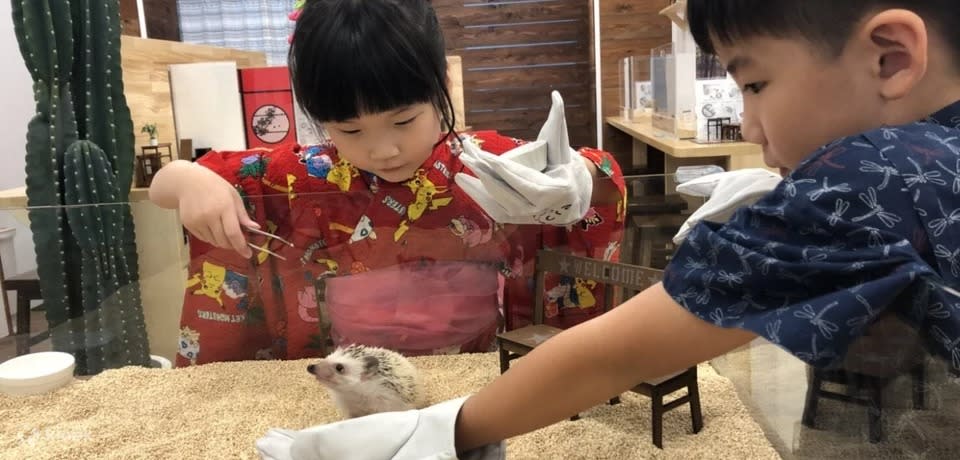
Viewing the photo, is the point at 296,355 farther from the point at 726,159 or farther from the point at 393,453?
the point at 726,159

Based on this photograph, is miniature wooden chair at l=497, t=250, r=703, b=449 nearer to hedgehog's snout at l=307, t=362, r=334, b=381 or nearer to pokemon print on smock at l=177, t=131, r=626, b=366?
pokemon print on smock at l=177, t=131, r=626, b=366

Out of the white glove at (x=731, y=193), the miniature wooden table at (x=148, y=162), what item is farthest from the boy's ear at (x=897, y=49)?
the miniature wooden table at (x=148, y=162)

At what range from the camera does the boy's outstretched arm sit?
0.48 meters

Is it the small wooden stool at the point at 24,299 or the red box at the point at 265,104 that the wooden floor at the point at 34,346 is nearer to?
the small wooden stool at the point at 24,299

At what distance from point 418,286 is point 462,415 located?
48 cm

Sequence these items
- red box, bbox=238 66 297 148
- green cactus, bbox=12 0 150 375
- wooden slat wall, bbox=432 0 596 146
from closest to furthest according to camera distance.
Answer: green cactus, bbox=12 0 150 375, red box, bbox=238 66 297 148, wooden slat wall, bbox=432 0 596 146

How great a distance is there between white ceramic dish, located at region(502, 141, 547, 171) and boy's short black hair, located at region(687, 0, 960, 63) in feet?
1.42

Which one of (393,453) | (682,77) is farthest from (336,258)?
(682,77)

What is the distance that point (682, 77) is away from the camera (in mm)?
2332

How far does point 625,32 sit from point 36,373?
332 cm

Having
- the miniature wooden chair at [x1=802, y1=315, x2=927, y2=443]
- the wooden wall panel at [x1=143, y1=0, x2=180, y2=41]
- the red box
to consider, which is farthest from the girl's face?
the wooden wall panel at [x1=143, y1=0, x2=180, y2=41]

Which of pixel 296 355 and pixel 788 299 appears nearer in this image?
pixel 788 299

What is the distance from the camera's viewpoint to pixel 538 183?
2.97 ft

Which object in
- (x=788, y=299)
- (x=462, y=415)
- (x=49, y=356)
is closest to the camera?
(x=788, y=299)
